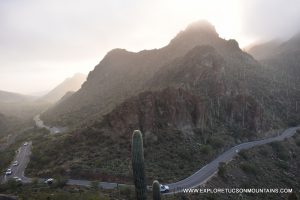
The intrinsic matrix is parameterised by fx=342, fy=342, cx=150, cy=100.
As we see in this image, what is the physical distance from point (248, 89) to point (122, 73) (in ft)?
185

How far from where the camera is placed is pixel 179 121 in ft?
197

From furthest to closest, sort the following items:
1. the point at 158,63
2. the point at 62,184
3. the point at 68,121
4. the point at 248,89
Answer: the point at 158,63 → the point at 68,121 → the point at 248,89 → the point at 62,184

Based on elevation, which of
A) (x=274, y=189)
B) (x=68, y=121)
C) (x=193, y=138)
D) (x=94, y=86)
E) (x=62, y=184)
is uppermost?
(x=94, y=86)

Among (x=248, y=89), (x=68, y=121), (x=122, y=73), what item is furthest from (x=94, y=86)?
(x=248, y=89)

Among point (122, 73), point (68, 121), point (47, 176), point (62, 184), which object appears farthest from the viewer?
point (122, 73)

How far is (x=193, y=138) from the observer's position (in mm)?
58625

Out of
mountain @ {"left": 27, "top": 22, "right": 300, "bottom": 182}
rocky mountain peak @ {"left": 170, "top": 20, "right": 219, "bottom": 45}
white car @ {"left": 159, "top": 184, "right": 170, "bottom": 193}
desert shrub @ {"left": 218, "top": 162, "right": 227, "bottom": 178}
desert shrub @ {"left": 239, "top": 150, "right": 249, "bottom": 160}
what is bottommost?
white car @ {"left": 159, "top": 184, "right": 170, "bottom": 193}

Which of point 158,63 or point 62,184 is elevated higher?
point 158,63

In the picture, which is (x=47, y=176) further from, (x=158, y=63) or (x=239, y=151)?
(x=158, y=63)

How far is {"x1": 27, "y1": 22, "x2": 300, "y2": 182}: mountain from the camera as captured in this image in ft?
160

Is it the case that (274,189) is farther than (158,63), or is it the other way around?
(158,63)

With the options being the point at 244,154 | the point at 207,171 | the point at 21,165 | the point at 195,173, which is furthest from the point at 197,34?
the point at 21,165

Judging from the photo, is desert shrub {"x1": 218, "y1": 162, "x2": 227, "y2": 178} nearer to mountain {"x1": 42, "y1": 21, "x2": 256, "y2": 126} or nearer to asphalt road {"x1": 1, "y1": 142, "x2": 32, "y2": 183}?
asphalt road {"x1": 1, "y1": 142, "x2": 32, "y2": 183}

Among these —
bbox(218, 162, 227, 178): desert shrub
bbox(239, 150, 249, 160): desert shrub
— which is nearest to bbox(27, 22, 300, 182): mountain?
bbox(239, 150, 249, 160): desert shrub
